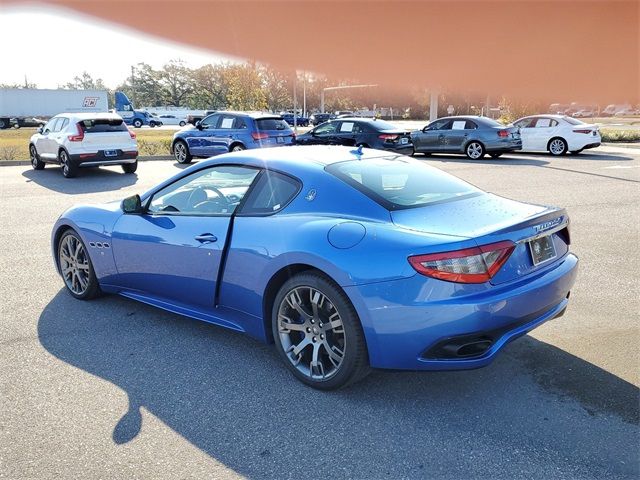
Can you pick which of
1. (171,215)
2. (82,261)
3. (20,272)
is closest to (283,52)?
(171,215)

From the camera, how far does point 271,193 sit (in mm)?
3578

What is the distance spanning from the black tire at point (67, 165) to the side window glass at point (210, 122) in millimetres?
3952

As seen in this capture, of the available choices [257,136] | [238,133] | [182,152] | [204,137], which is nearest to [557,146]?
[257,136]

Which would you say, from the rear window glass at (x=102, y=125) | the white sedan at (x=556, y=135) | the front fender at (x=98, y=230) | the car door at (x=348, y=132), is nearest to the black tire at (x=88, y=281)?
the front fender at (x=98, y=230)

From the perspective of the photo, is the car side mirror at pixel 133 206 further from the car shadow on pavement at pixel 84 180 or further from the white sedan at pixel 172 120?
the white sedan at pixel 172 120

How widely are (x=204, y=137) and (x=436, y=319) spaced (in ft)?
45.3

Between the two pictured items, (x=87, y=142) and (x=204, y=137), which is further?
(x=204, y=137)

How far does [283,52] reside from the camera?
1294mm

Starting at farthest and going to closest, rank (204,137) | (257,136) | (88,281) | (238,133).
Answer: (204,137), (238,133), (257,136), (88,281)

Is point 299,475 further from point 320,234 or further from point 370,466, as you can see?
point 320,234

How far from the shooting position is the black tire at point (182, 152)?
637 inches

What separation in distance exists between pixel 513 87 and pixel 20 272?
17.7 feet

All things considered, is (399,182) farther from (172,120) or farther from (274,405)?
(172,120)

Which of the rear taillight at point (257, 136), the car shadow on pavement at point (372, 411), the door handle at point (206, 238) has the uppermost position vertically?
the rear taillight at point (257, 136)
